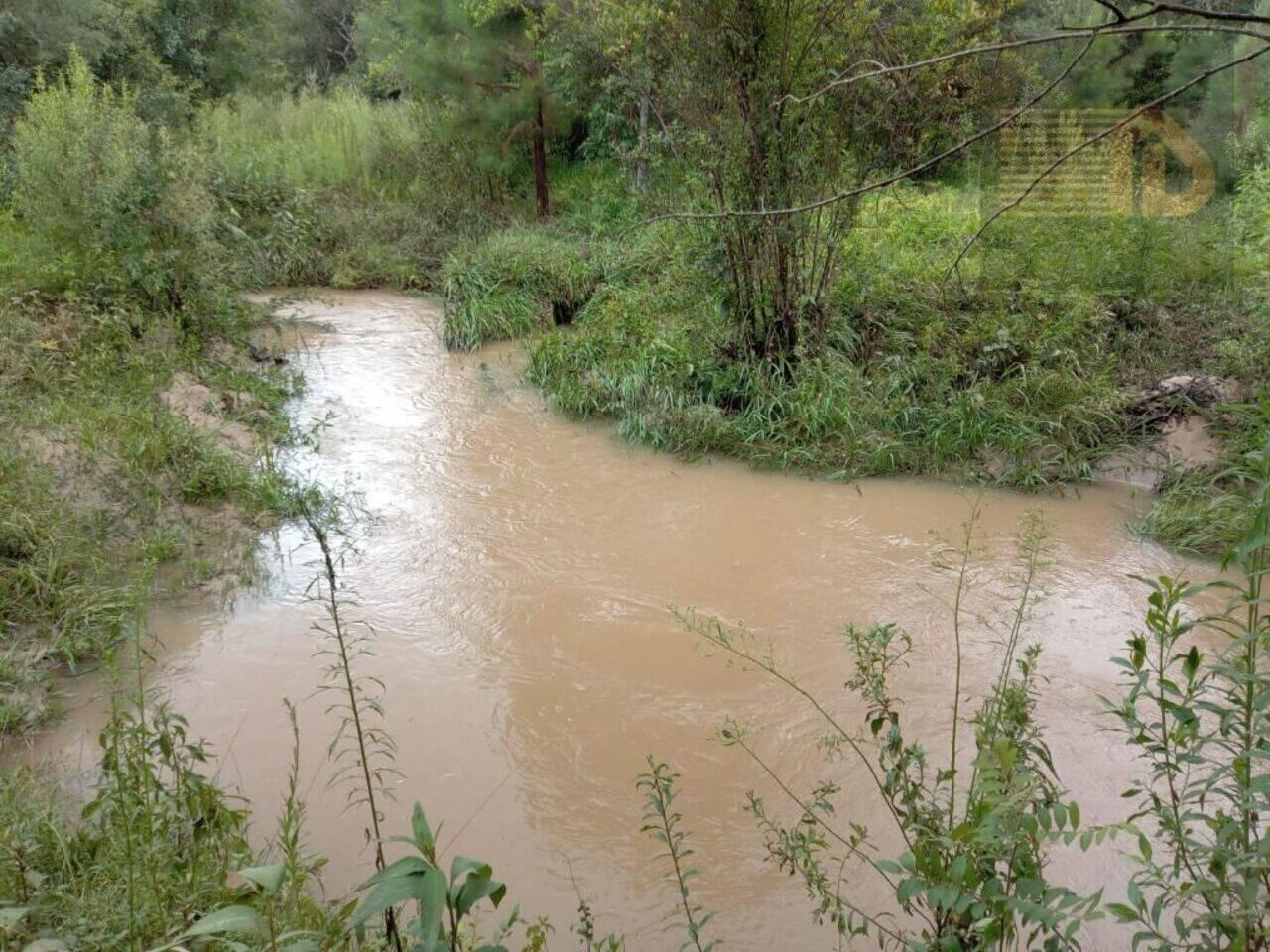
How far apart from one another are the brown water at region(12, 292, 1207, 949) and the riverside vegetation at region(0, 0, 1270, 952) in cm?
14

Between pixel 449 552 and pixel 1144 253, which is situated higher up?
pixel 1144 253

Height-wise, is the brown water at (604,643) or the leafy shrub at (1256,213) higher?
the leafy shrub at (1256,213)

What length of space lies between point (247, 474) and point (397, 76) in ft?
26.4

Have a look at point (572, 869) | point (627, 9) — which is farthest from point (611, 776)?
point (627, 9)

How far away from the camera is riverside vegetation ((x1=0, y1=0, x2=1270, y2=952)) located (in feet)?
8.36

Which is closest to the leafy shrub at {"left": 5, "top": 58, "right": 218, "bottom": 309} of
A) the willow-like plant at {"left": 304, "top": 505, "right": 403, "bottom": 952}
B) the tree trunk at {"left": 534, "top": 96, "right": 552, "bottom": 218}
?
the willow-like plant at {"left": 304, "top": 505, "right": 403, "bottom": 952}

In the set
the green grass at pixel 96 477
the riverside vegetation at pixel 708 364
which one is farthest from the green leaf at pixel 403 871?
the green grass at pixel 96 477

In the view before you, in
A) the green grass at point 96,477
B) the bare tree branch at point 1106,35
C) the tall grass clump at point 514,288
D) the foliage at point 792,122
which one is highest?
the foliage at point 792,122

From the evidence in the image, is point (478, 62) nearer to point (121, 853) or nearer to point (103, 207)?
point (103, 207)

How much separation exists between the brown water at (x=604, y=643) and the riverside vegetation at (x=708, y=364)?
0.14m

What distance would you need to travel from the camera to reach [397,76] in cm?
1196

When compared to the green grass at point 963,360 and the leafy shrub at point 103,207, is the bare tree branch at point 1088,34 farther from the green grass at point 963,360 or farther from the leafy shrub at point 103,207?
the leafy shrub at point 103,207

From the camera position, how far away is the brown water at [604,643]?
3168 mm

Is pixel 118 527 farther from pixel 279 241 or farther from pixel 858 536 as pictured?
pixel 279 241
